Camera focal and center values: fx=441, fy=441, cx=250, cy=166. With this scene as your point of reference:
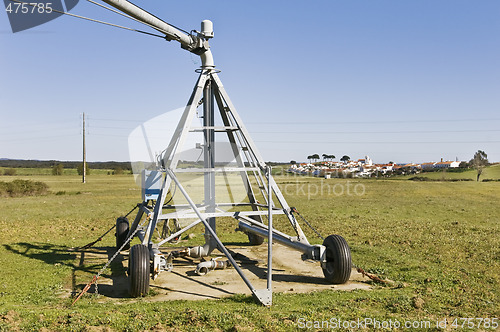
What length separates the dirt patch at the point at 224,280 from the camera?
8.52 meters

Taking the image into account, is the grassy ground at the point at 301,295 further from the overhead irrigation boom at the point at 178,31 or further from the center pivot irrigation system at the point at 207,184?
the overhead irrigation boom at the point at 178,31

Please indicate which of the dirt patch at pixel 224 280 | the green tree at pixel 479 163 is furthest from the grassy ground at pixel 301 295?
the green tree at pixel 479 163

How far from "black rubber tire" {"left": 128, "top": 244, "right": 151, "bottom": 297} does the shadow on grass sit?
430mm

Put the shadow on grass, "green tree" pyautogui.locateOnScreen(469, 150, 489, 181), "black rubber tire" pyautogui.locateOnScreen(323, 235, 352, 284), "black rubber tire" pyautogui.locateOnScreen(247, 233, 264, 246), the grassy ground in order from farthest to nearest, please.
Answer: "green tree" pyautogui.locateOnScreen(469, 150, 489, 181) → "black rubber tire" pyautogui.locateOnScreen(247, 233, 264, 246) → the shadow on grass → "black rubber tire" pyautogui.locateOnScreen(323, 235, 352, 284) → the grassy ground

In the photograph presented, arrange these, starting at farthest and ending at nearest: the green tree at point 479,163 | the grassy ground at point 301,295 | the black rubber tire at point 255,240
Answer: the green tree at point 479,163 < the black rubber tire at point 255,240 < the grassy ground at point 301,295

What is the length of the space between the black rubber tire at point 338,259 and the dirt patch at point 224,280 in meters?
0.18

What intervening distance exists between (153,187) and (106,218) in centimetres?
1025

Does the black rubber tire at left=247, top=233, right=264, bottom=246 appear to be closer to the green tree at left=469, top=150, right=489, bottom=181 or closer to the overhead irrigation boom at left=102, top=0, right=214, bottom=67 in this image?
the overhead irrigation boom at left=102, top=0, right=214, bottom=67

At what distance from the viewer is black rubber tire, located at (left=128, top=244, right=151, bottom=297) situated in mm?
7934

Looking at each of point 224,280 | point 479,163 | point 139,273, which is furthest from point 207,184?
point 479,163

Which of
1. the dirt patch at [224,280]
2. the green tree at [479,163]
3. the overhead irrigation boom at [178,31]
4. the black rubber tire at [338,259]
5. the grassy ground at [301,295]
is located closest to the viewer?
the grassy ground at [301,295]

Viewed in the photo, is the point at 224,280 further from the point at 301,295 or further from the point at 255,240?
the point at 255,240

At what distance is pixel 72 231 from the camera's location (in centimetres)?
1761

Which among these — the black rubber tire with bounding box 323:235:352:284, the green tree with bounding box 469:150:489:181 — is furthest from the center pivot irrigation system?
the green tree with bounding box 469:150:489:181
